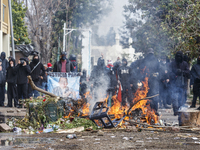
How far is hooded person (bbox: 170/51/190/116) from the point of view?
10.9 metres

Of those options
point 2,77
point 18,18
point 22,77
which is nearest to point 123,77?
point 22,77

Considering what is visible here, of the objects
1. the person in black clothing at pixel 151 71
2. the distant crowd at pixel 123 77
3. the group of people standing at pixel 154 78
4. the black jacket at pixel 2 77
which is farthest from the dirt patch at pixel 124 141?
the black jacket at pixel 2 77

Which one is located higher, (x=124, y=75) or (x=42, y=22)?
(x=42, y=22)

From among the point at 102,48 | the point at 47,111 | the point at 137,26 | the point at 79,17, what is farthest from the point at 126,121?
the point at 102,48

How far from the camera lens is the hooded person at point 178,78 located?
1088 cm

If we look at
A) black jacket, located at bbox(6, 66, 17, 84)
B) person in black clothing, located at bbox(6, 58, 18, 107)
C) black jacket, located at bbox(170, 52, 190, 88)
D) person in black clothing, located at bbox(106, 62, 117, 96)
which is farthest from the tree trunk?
black jacket, located at bbox(6, 66, 17, 84)

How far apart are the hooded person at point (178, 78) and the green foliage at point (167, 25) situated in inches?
112

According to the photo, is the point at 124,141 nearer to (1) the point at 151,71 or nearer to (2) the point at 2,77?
(1) the point at 151,71

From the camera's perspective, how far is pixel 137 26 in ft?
84.7

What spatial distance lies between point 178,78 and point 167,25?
7921mm

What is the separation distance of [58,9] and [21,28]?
16.0ft

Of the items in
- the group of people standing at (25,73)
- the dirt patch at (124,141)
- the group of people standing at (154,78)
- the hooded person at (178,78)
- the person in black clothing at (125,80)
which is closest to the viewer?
the dirt patch at (124,141)

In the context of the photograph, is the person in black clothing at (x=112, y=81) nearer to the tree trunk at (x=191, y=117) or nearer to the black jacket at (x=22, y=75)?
the black jacket at (x=22, y=75)

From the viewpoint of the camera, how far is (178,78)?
1122 cm
